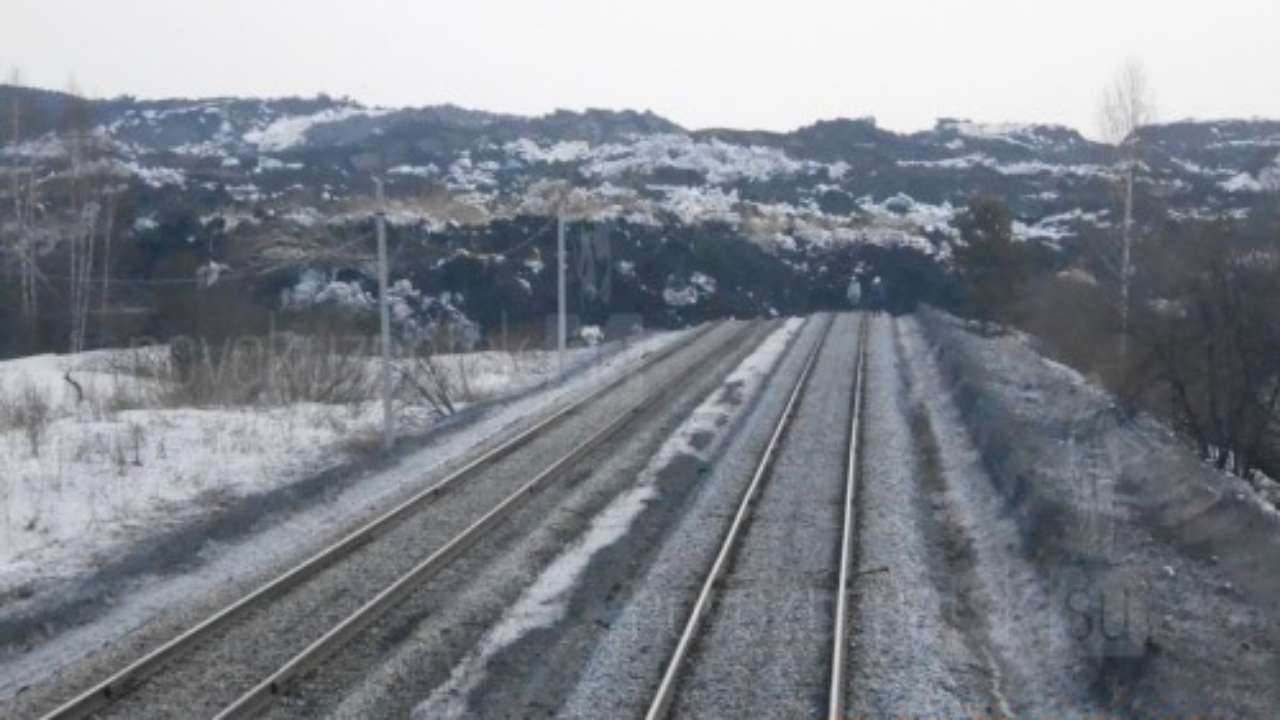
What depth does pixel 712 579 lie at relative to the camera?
1130cm

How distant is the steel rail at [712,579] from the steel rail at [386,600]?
8.89 ft

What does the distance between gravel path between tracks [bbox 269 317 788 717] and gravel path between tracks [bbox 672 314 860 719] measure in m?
1.17

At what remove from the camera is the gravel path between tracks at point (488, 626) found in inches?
339

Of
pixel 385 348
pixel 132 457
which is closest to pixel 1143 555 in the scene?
pixel 385 348

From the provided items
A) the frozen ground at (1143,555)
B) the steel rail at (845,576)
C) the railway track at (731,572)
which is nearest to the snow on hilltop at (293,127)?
the steel rail at (845,576)

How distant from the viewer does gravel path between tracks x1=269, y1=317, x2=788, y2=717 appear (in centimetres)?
860

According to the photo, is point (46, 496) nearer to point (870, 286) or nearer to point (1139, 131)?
point (1139, 131)

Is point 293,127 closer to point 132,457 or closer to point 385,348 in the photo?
point 385,348

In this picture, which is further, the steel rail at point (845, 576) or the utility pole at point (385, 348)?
the utility pole at point (385, 348)

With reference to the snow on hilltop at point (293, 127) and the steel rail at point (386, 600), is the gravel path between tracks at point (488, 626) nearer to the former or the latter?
the steel rail at point (386, 600)

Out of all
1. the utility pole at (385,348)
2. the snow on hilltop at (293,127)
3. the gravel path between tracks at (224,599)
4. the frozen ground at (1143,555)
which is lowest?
the gravel path between tracks at (224,599)

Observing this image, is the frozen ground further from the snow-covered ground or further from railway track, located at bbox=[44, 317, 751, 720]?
the snow-covered ground

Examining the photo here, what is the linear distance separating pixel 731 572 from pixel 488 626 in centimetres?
271

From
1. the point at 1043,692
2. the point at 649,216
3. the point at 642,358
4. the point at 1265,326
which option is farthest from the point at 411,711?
the point at 649,216
